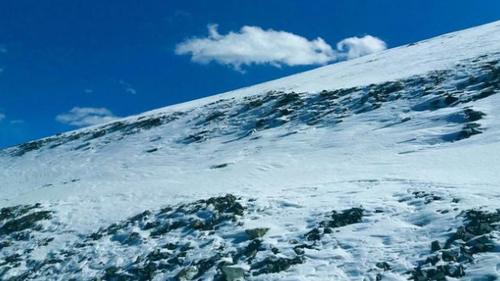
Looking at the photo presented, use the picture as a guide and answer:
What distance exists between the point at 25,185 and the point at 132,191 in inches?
433

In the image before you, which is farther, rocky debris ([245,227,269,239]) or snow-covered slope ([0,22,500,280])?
rocky debris ([245,227,269,239])

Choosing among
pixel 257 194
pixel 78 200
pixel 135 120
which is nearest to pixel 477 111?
pixel 257 194

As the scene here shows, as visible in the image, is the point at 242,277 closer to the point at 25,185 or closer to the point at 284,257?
the point at 284,257

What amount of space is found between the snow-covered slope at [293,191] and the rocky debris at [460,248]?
0.04 m

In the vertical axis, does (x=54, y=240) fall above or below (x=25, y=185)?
below

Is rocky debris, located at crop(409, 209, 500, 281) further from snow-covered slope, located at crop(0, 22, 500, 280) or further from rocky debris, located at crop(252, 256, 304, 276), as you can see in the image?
rocky debris, located at crop(252, 256, 304, 276)

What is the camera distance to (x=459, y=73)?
32406mm

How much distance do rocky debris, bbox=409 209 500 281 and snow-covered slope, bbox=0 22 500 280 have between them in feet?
0.13

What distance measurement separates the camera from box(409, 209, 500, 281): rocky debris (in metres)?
11.2

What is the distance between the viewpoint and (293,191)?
62.1 ft

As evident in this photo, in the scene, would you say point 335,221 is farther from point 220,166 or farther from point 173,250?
point 220,166

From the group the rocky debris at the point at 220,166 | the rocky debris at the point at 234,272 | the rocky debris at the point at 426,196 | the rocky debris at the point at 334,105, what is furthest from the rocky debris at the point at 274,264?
the rocky debris at the point at 220,166

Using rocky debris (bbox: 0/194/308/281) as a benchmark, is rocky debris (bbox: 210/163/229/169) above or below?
above

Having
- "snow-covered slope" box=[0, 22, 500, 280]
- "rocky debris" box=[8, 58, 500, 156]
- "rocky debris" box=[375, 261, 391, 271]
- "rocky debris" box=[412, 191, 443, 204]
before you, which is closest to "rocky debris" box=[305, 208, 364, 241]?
"snow-covered slope" box=[0, 22, 500, 280]
